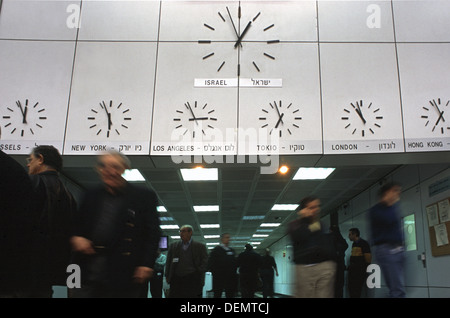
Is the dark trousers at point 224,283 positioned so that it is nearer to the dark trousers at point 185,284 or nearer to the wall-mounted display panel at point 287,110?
the dark trousers at point 185,284

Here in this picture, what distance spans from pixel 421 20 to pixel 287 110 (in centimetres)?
207

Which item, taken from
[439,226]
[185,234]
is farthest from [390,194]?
[439,226]

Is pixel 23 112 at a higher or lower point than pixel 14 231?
higher

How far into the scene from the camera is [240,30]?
462cm

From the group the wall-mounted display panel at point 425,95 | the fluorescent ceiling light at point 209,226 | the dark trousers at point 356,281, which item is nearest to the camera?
the wall-mounted display panel at point 425,95

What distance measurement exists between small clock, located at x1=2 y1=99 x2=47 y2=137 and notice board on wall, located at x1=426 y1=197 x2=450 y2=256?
6059 millimetres

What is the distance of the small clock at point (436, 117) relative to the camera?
165 inches

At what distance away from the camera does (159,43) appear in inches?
181

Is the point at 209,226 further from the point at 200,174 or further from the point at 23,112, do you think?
the point at 23,112

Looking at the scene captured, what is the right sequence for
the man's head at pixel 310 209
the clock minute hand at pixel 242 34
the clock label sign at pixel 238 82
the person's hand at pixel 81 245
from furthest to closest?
the clock minute hand at pixel 242 34 < the clock label sign at pixel 238 82 < the man's head at pixel 310 209 < the person's hand at pixel 81 245

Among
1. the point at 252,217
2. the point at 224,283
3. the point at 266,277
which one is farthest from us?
the point at 252,217

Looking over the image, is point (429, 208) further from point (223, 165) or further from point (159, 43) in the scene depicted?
point (159, 43)

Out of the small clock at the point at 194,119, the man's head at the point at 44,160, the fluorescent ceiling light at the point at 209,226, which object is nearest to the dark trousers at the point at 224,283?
the small clock at the point at 194,119

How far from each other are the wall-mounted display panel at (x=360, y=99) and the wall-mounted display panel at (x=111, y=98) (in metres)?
2.12
